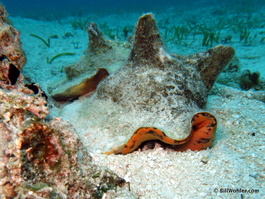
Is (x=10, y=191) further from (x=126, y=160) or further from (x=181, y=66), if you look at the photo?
(x=181, y=66)

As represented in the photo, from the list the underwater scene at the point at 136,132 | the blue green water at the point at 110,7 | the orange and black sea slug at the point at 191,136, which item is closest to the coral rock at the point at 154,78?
the underwater scene at the point at 136,132

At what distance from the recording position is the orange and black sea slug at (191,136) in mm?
1565

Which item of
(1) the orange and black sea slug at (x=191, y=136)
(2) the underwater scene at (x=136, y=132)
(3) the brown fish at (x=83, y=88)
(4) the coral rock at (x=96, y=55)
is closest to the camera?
(2) the underwater scene at (x=136, y=132)

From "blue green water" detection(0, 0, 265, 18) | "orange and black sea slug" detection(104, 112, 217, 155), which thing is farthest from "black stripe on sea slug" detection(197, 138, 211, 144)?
"blue green water" detection(0, 0, 265, 18)

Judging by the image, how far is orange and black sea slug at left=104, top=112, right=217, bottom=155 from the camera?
5.14 ft

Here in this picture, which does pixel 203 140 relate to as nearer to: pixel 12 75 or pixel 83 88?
pixel 12 75

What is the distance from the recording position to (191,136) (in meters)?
1.79

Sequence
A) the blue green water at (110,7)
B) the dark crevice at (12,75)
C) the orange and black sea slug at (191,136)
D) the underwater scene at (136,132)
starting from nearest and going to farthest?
the underwater scene at (136,132)
the dark crevice at (12,75)
the orange and black sea slug at (191,136)
the blue green water at (110,7)

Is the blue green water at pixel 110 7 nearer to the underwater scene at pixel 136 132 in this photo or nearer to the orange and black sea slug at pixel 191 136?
the underwater scene at pixel 136 132

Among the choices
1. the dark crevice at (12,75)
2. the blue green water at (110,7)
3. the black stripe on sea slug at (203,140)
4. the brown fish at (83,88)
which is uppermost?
the blue green water at (110,7)

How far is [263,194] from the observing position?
133 centimetres

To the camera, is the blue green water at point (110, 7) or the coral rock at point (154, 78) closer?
the coral rock at point (154, 78)

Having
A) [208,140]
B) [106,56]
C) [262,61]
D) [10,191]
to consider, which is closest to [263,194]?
[208,140]

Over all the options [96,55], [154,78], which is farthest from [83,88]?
[154,78]
